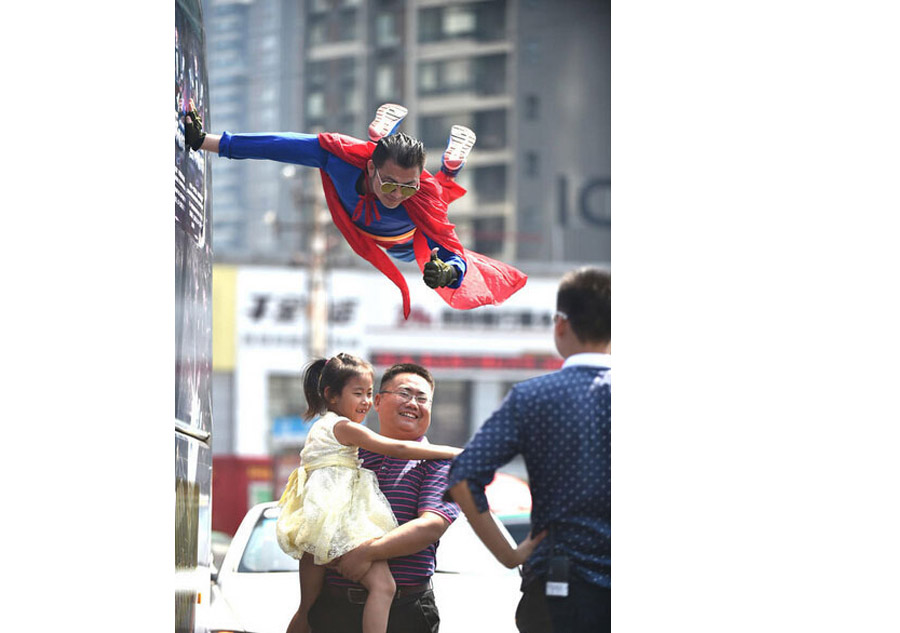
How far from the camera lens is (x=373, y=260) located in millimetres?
3914

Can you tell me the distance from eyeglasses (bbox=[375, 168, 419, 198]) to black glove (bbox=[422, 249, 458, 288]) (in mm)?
215

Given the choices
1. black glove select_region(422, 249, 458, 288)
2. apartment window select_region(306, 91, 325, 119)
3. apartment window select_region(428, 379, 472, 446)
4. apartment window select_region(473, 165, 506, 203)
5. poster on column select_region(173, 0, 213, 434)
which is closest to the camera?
poster on column select_region(173, 0, 213, 434)

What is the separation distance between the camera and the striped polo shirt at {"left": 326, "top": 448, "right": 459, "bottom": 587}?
3504mm

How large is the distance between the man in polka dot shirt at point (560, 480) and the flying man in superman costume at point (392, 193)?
1.80ft

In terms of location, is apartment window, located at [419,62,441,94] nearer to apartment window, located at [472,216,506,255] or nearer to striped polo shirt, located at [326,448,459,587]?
apartment window, located at [472,216,506,255]

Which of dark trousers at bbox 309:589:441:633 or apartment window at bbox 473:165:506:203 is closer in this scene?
dark trousers at bbox 309:589:441:633

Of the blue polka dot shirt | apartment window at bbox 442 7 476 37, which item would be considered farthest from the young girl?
apartment window at bbox 442 7 476 37

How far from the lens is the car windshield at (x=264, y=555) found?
4.64 metres

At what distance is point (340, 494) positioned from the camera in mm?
A: 3463

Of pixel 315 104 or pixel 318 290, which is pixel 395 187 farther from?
pixel 315 104

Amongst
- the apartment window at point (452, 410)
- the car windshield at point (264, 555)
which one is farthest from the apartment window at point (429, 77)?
the car windshield at point (264, 555)

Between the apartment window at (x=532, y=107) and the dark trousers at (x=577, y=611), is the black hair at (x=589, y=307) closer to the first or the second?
the dark trousers at (x=577, y=611)
